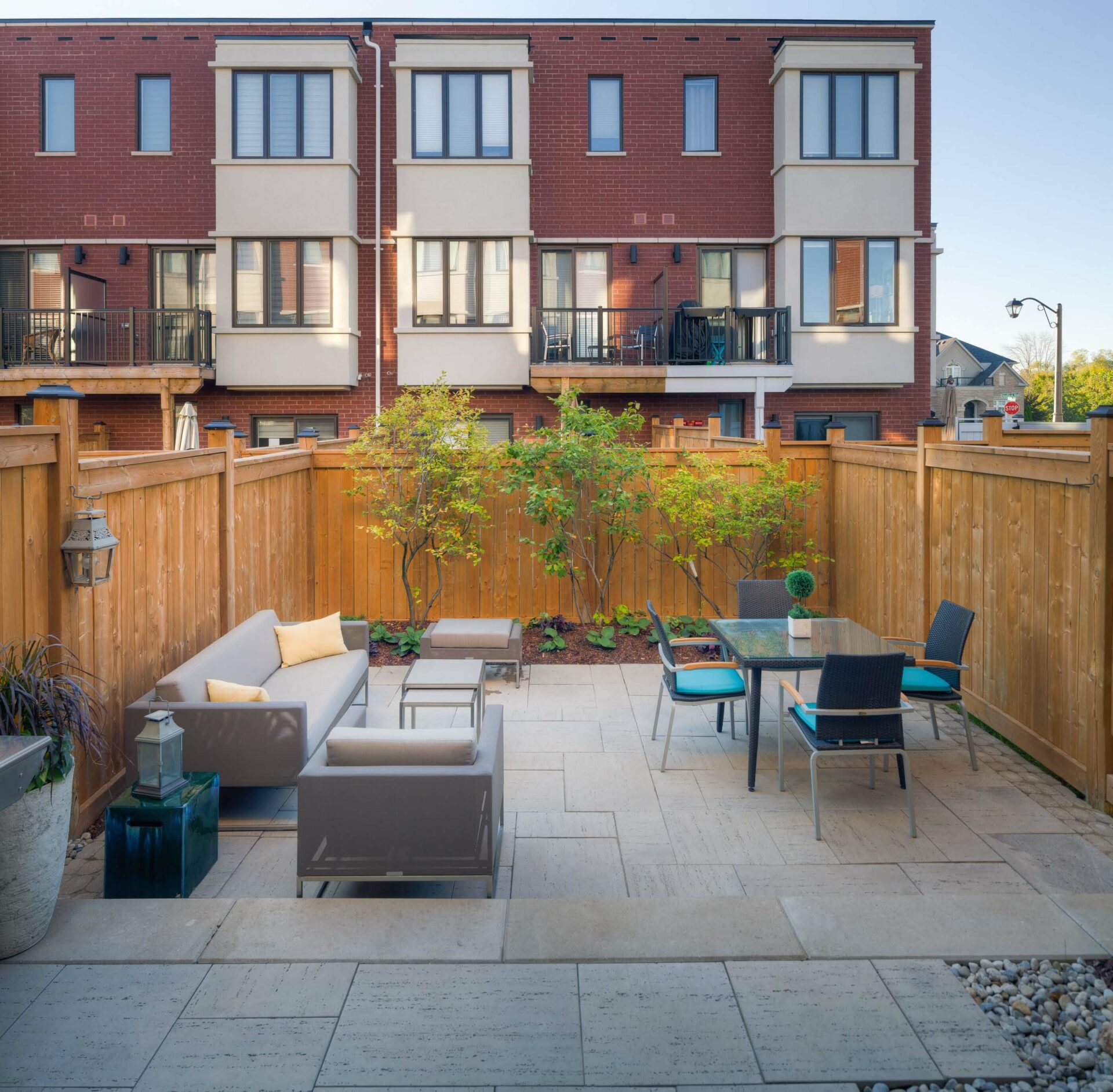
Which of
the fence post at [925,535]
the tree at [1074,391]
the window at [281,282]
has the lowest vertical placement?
the fence post at [925,535]

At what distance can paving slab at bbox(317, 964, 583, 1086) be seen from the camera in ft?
11.2

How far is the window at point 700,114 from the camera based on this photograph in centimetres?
1823

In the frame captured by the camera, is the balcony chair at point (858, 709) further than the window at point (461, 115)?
No

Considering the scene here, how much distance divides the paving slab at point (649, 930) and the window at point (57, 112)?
18.0 m

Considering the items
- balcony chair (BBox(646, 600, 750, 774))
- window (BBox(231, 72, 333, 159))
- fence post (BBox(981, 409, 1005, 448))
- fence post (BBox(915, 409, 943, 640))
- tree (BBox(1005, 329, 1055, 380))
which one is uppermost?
tree (BBox(1005, 329, 1055, 380))

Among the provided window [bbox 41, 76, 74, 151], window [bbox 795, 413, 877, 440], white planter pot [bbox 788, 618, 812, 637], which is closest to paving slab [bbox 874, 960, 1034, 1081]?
white planter pot [bbox 788, 618, 812, 637]

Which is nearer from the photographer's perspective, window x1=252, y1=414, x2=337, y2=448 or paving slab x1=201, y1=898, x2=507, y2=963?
paving slab x1=201, y1=898, x2=507, y2=963

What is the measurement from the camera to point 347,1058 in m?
3.48

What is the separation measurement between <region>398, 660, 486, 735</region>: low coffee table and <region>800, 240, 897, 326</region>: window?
40.7 feet

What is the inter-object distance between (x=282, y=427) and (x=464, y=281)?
416 centimetres

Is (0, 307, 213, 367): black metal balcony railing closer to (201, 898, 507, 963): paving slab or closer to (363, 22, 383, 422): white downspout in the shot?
(363, 22, 383, 422): white downspout

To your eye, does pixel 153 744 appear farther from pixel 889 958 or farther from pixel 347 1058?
pixel 889 958

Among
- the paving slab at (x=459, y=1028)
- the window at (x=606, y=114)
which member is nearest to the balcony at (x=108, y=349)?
the window at (x=606, y=114)

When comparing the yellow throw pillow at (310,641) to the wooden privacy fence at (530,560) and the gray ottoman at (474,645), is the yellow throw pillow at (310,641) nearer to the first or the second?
the wooden privacy fence at (530,560)
